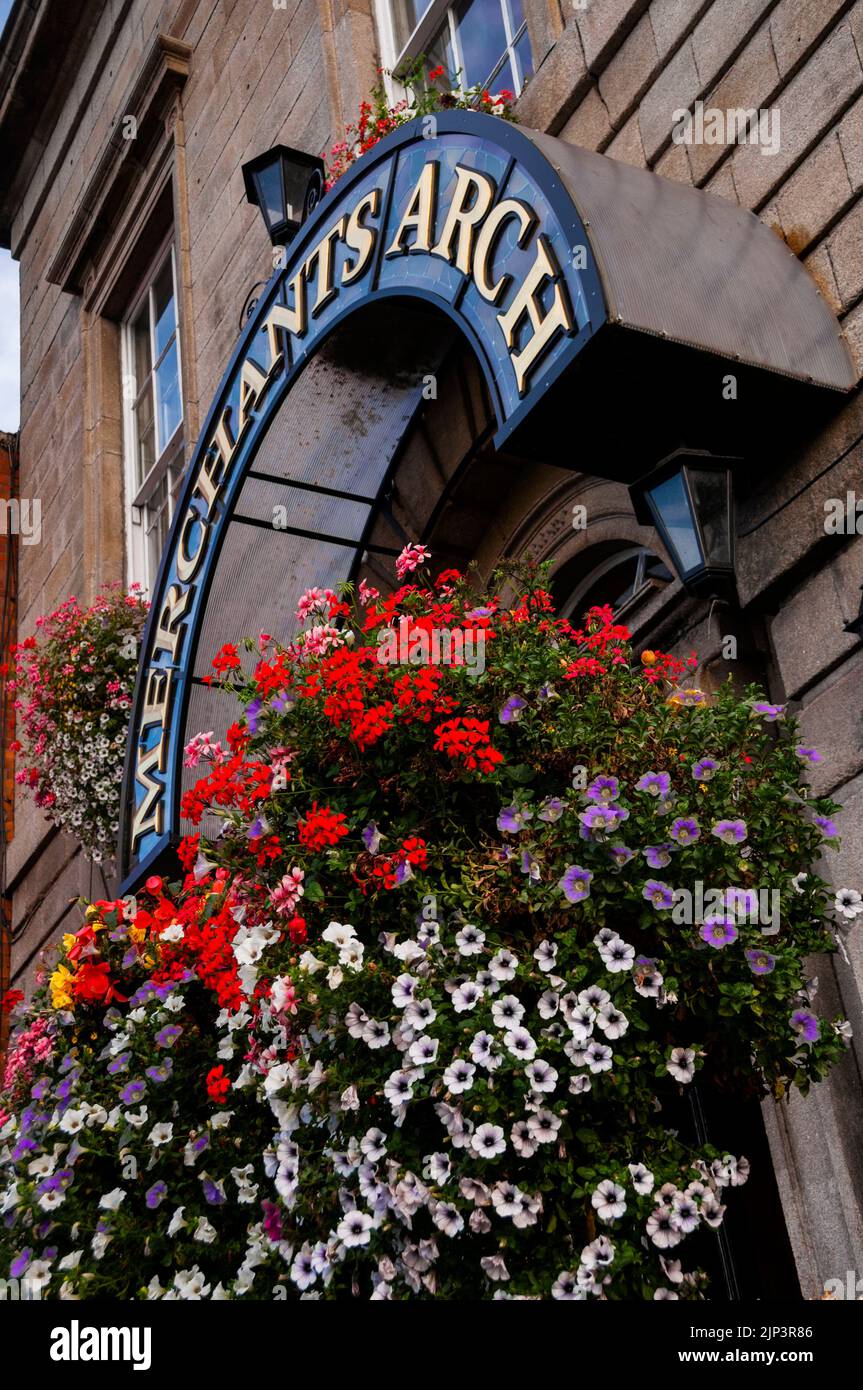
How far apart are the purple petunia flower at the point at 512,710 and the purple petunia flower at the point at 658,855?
488 millimetres

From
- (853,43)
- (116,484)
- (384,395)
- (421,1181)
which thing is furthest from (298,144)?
(421,1181)

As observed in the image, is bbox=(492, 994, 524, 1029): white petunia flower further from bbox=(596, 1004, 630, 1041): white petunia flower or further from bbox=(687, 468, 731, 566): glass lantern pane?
bbox=(687, 468, 731, 566): glass lantern pane

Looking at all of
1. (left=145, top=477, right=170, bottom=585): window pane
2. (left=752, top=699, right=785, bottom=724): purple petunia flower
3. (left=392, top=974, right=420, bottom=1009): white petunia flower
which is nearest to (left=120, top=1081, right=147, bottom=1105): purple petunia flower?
(left=392, top=974, right=420, bottom=1009): white petunia flower

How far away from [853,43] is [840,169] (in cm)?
38

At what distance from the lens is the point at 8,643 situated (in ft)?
41.7

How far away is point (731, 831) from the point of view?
10.0 feet

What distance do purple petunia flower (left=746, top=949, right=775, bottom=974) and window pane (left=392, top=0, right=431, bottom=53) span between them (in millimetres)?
6530

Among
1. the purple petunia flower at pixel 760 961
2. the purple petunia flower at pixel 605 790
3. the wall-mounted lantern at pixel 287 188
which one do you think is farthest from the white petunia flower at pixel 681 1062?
the wall-mounted lantern at pixel 287 188

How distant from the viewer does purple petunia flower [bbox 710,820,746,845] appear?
3.05 m

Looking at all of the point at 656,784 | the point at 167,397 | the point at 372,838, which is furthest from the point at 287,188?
the point at 656,784

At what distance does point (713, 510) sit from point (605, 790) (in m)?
1.38

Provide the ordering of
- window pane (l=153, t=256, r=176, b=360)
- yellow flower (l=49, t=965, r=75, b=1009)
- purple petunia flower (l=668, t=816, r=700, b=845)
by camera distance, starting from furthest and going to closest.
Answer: window pane (l=153, t=256, r=176, b=360) < yellow flower (l=49, t=965, r=75, b=1009) < purple petunia flower (l=668, t=816, r=700, b=845)
